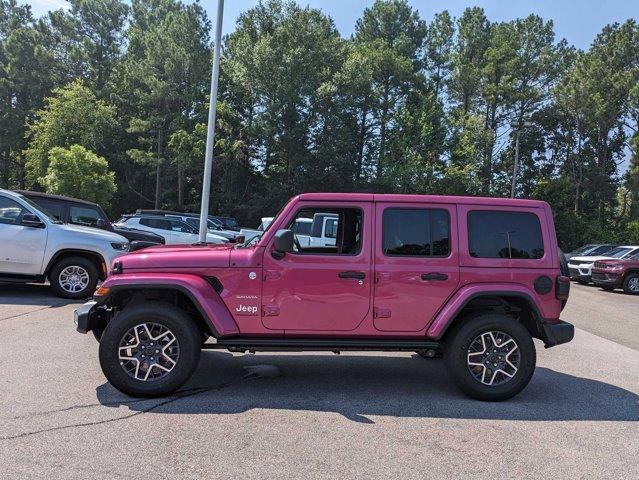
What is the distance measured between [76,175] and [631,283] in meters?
24.2

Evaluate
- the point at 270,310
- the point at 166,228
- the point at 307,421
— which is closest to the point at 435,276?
the point at 270,310

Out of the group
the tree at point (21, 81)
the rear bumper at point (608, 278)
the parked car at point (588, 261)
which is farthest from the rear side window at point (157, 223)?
the tree at point (21, 81)

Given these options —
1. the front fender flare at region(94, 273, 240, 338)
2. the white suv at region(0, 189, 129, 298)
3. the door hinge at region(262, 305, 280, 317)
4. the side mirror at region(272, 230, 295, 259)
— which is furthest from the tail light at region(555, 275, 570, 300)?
the white suv at region(0, 189, 129, 298)

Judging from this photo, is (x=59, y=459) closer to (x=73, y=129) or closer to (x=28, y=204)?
(x=28, y=204)

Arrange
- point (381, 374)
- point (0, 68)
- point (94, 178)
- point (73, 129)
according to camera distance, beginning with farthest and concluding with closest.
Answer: point (0, 68) → point (73, 129) → point (94, 178) → point (381, 374)

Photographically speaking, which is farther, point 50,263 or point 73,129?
point 73,129

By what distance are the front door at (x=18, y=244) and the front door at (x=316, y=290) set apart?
637cm

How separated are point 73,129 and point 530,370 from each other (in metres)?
40.4

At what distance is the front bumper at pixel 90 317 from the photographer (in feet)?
17.1

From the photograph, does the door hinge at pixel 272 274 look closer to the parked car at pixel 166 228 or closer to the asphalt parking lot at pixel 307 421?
the asphalt parking lot at pixel 307 421

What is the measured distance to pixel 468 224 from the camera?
17.8 ft

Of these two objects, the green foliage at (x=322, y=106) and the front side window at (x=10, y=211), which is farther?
the green foliage at (x=322, y=106)

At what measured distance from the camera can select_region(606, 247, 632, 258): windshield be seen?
1856 centimetres

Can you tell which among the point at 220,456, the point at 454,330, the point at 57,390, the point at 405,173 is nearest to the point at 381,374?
the point at 454,330
